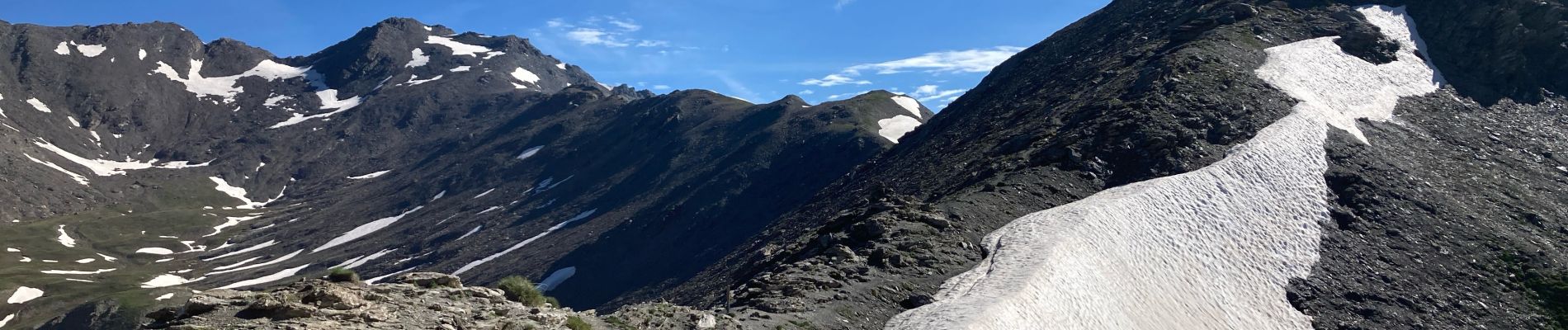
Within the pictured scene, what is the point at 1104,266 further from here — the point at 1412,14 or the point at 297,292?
the point at 1412,14

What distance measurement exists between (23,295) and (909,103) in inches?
3774

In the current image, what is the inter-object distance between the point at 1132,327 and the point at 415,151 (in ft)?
594

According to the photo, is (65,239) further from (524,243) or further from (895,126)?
(895,126)

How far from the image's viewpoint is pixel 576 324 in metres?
22.5

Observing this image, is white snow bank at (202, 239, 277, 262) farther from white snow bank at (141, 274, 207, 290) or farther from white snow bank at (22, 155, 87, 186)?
white snow bank at (22, 155, 87, 186)

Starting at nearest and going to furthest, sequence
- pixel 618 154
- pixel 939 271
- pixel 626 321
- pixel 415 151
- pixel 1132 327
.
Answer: pixel 626 321
pixel 1132 327
pixel 939 271
pixel 618 154
pixel 415 151

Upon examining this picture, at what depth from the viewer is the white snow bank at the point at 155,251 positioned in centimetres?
13500

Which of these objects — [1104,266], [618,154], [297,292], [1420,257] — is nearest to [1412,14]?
[1420,257]

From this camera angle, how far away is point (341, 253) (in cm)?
12519

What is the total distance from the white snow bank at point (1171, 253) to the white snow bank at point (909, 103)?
2997 inches

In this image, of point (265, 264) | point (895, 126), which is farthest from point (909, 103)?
point (265, 264)

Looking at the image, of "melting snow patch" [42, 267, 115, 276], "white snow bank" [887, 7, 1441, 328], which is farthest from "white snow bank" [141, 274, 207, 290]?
"white snow bank" [887, 7, 1441, 328]

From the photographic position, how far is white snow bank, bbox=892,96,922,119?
12338cm

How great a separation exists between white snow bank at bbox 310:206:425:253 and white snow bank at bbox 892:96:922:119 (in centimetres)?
7080
